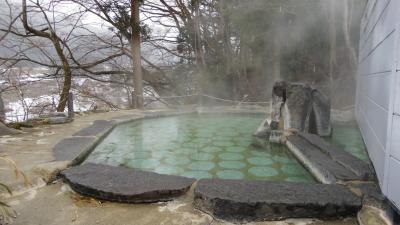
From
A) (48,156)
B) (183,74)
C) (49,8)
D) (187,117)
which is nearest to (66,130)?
(48,156)

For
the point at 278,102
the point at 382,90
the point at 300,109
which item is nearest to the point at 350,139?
the point at 300,109

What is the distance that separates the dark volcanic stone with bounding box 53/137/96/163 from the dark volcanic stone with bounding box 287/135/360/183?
97.9 inches

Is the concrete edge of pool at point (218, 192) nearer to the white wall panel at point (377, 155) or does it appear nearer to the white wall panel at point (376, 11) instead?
the white wall panel at point (377, 155)

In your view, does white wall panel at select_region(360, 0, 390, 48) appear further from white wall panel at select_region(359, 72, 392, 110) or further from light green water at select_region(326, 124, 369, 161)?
light green water at select_region(326, 124, 369, 161)

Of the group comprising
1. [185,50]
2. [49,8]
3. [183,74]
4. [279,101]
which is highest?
[49,8]

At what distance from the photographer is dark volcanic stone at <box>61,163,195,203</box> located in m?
1.86

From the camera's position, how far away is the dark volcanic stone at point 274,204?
5.39 feet

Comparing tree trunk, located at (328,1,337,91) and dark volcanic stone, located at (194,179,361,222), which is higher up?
tree trunk, located at (328,1,337,91)

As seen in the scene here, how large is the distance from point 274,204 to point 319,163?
4.04 feet

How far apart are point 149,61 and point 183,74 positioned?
187 centimetres

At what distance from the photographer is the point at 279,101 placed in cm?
438

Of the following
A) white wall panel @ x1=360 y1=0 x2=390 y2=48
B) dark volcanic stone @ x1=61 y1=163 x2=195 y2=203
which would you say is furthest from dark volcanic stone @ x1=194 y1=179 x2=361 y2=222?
white wall panel @ x1=360 y1=0 x2=390 y2=48

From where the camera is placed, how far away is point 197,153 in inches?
139

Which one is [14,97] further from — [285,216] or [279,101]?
[285,216]
